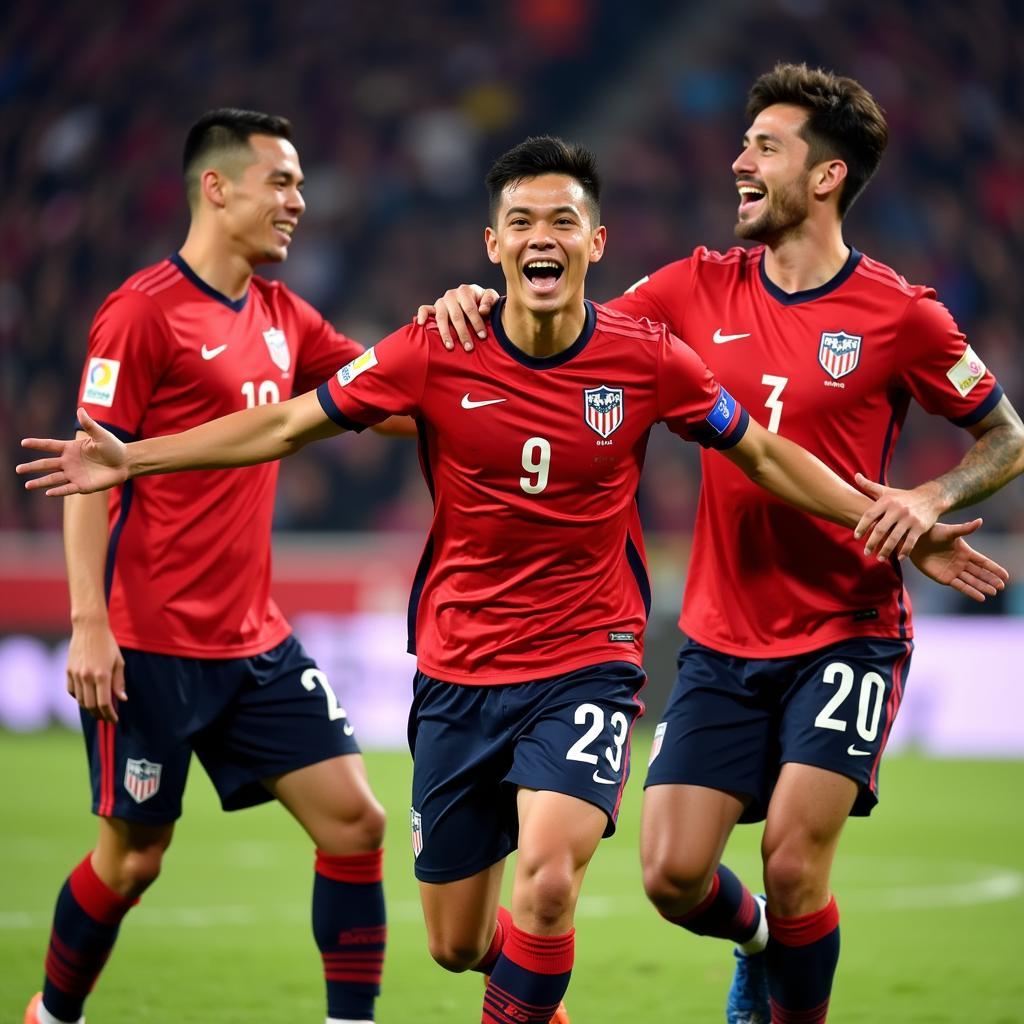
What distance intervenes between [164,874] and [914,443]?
9358 mm

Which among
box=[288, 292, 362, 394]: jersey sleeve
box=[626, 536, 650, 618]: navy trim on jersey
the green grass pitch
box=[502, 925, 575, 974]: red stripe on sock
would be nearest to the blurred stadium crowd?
the green grass pitch

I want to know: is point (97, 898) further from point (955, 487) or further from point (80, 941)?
point (955, 487)

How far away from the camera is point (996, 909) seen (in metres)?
7.77

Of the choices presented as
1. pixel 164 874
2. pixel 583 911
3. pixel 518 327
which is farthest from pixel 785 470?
pixel 164 874

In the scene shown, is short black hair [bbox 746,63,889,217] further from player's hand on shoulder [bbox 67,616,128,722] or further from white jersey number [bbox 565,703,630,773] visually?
player's hand on shoulder [bbox 67,616,128,722]

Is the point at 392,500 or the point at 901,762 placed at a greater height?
the point at 392,500

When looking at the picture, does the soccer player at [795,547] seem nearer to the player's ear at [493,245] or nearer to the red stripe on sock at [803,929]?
the red stripe on sock at [803,929]

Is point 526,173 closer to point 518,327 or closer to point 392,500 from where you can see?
point 518,327

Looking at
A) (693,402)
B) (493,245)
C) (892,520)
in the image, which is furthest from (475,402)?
(892,520)

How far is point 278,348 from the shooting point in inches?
216

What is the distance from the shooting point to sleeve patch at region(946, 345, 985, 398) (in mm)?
5039

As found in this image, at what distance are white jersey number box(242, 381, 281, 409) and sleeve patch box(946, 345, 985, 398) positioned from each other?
6.61ft

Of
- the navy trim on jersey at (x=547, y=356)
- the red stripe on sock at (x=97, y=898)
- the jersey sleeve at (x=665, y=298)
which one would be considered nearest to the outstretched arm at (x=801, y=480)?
the navy trim on jersey at (x=547, y=356)

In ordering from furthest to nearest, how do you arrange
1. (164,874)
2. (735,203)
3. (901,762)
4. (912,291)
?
(735,203)
(901,762)
(164,874)
(912,291)
